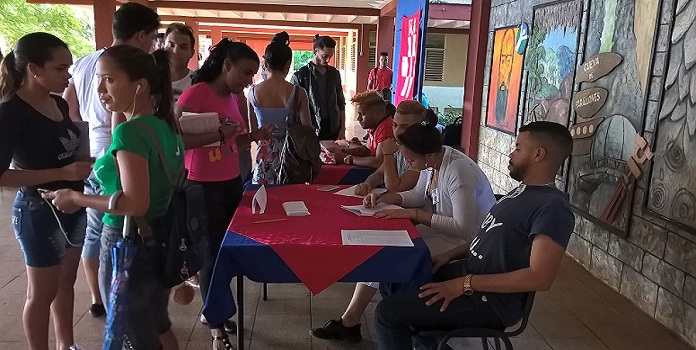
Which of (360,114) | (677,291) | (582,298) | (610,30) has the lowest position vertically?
(582,298)

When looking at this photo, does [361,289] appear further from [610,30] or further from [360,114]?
[610,30]

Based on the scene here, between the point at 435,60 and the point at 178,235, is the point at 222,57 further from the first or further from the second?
the point at 435,60

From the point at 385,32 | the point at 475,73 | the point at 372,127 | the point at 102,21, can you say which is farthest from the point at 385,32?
the point at 372,127

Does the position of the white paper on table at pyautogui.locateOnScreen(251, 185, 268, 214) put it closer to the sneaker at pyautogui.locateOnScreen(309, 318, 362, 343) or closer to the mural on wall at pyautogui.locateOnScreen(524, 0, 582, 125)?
the sneaker at pyautogui.locateOnScreen(309, 318, 362, 343)

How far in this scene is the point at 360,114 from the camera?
3.19 m

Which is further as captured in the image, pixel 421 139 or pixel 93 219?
pixel 421 139

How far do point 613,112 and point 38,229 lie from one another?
313cm

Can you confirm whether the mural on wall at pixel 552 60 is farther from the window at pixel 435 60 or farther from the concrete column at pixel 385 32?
the window at pixel 435 60

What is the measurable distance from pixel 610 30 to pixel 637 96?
565mm

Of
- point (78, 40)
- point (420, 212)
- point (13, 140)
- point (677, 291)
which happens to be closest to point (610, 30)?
point (677, 291)

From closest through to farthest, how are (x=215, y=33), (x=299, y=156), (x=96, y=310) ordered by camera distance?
(x=96, y=310) < (x=299, y=156) < (x=215, y=33)

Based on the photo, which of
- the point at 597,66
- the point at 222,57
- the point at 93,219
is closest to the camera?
the point at 93,219

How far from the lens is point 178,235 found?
4.91 feet

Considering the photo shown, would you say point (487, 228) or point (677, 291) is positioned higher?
point (487, 228)
